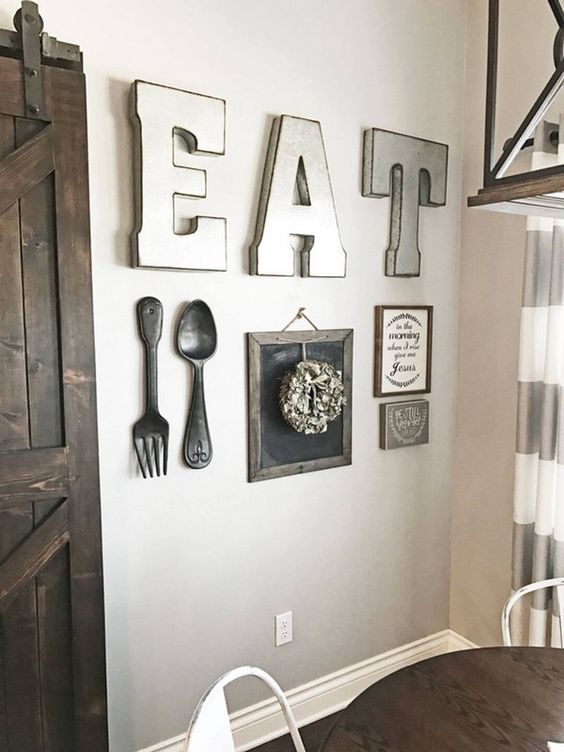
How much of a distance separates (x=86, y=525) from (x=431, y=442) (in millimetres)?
1425

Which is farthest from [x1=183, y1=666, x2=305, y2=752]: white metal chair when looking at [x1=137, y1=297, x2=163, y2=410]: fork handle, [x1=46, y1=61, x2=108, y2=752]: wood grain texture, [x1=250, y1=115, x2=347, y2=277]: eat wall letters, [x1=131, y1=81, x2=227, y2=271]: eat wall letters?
[x1=250, y1=115, x2=347, y2=277]: eat wall letters

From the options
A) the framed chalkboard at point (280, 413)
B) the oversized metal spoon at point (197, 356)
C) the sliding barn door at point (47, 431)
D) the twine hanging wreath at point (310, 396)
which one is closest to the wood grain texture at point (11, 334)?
the sliding barn door at point (47, 431)

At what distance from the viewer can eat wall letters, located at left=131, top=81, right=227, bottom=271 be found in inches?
67.5

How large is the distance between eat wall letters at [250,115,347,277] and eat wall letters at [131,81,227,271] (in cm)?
17

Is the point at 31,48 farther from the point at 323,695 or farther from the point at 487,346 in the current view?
the point at 323,695

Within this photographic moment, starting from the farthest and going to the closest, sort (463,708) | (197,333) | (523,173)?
1. (197,333)
2. (463,708)
3. (523,173)

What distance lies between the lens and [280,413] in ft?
6.82

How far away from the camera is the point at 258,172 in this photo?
1.97 metres

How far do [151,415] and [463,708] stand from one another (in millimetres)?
1101

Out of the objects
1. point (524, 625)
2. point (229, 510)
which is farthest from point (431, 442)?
point (229, 510)

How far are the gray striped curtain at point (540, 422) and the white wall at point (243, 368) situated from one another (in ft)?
1.44

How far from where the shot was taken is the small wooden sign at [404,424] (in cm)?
235

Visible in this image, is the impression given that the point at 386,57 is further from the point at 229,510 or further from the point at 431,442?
the point at 229,510

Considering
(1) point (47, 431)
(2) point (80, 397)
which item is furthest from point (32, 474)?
(2) point (80, 397)
